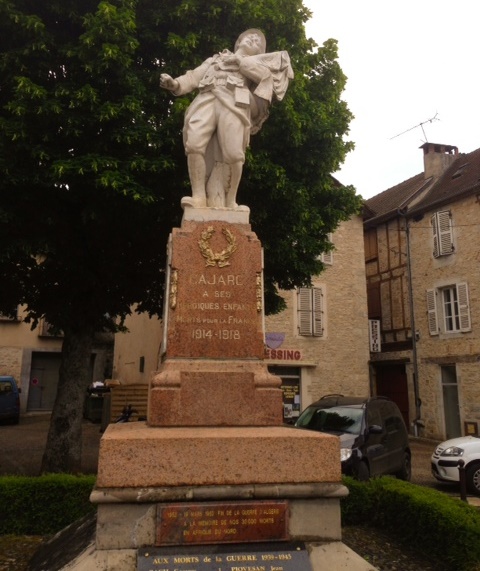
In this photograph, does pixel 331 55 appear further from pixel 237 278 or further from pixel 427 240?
pixel 427 240

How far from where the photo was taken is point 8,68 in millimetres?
7895

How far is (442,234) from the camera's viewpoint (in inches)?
809

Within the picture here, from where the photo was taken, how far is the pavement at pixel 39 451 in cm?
1121

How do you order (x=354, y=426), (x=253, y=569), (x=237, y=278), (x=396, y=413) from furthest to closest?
(x=396, y=413), (x=354, y=426), (x=237, y=278), (x=253, y=569)

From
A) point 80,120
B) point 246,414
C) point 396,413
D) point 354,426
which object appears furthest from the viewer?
point 396,413

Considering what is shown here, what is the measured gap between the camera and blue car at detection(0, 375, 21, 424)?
20094 mm

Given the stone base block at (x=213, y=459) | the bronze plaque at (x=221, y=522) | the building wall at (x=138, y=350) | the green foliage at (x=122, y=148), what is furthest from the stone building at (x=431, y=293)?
the bronze plaque at (x=221, y=522)

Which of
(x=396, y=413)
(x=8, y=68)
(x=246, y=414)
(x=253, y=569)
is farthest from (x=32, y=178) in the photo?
(x=396, y=413)

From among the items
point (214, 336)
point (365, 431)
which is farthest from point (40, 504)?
point (365, 431)

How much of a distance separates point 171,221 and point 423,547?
5827mm

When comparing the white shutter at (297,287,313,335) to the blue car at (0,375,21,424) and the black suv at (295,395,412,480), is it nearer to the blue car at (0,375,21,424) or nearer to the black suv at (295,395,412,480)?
the black suv at (295,395,412,480)

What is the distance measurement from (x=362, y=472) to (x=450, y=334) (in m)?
12.0

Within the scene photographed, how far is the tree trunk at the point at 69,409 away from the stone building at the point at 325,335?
9.19 metres

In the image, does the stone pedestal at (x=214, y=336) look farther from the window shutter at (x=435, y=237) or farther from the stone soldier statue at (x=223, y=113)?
the window shutter at (x=435, y=237)
